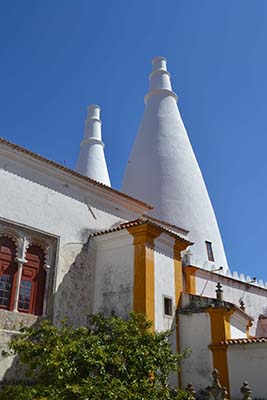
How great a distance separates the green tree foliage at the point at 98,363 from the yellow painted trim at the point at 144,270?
3054 mm

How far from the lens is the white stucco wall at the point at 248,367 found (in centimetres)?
1321

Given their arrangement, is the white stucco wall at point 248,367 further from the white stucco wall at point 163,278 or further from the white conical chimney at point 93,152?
the white conical chimney at point 93,152

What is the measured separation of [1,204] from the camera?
13781 millimetres

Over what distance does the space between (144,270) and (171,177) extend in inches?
415

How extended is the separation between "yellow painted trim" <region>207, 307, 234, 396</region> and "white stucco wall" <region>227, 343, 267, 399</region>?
0.48 ft

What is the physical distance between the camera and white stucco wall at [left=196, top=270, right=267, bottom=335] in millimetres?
19875

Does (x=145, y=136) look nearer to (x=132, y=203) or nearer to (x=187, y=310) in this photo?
(x=132, y=203)

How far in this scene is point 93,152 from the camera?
32.2m

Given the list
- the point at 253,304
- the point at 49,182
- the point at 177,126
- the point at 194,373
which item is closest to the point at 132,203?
the point at 49,182

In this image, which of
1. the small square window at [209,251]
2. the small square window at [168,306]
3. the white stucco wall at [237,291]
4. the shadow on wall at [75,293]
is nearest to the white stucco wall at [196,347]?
the small square window at [168,306]

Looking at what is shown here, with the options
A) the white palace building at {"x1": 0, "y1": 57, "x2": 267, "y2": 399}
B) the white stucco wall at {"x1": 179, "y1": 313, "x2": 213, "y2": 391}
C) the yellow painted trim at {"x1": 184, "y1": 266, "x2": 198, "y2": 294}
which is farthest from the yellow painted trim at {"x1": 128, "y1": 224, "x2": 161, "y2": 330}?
the yellow painted trim at {"x1": 184, "y1": 266, "x2": 198, "y2": 294}

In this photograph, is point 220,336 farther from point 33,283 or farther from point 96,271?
point 33,283

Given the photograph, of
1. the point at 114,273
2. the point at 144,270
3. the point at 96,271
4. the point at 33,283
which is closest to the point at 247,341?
the point at 144,270

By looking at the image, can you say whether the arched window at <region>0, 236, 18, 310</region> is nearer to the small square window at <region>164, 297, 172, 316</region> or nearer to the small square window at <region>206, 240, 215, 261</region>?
the small square window at <region>164, 297, 172, 316</region>
